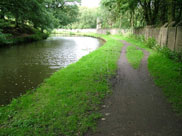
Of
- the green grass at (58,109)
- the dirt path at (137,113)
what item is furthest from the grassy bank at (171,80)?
the green grass at (58,109)

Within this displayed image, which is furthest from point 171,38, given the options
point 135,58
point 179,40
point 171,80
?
point 171,80

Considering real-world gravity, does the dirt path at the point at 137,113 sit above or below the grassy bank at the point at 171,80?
below

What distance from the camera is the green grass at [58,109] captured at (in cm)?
402

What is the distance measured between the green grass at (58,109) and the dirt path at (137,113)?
14.5 inches

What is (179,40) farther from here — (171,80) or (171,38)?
(171,80)

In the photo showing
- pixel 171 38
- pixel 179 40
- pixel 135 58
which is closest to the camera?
pixel 179 40

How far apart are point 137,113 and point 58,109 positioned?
7.28ft

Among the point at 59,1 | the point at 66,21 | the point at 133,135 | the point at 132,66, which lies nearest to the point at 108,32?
the point at 66,21

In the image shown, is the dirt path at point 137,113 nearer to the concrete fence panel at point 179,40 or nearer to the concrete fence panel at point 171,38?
the concrete fence panel at point 179,40

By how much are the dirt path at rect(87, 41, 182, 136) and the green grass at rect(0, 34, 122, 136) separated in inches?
14.5

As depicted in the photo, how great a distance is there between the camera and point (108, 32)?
159ft

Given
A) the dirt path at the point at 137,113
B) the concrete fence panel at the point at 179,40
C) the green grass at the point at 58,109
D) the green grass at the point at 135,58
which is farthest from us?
the concrete fence panel at the point at 179,40

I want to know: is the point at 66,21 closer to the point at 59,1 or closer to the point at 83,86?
the point at 59,1

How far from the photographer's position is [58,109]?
494 cm
